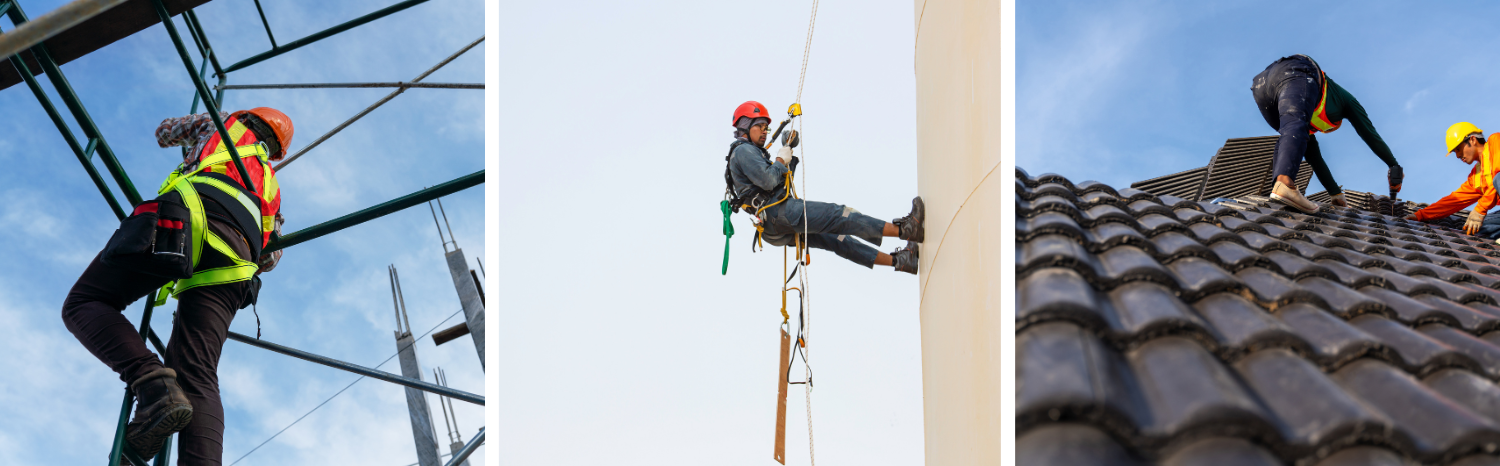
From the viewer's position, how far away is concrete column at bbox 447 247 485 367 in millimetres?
8499

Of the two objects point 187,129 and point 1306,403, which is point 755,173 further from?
point 1306,403

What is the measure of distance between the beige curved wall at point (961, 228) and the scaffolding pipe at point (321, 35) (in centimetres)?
374

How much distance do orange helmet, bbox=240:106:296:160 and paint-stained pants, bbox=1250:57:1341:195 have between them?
21.1 feet

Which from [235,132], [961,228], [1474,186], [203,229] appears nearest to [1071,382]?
[961,228]

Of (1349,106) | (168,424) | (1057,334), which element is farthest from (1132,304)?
(1349,106)

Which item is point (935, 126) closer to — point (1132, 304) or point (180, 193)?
point (1132, 304)

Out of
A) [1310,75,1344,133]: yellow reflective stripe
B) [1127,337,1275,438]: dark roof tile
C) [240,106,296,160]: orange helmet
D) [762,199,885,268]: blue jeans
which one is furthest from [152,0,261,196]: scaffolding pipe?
[1310,75,1344,133]: yellow reflective stripe

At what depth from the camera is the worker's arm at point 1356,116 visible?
647cm

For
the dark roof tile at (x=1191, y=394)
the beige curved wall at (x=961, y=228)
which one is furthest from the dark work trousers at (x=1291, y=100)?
the dark roof tile at (x=1191, y=394)

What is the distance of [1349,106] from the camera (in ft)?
21.8

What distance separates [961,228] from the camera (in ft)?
9.82

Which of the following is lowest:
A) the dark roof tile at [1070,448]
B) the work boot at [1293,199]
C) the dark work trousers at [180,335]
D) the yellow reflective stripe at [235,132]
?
the dark roof tile at [1070,448]

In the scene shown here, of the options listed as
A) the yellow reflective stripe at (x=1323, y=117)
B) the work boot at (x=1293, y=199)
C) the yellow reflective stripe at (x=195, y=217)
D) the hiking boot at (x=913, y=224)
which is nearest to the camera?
the yellow reflective stripe at (x=195, y=217)

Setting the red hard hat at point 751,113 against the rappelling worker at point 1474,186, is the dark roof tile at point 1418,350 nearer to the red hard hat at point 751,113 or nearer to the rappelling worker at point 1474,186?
the red hard hat at point 751,113
